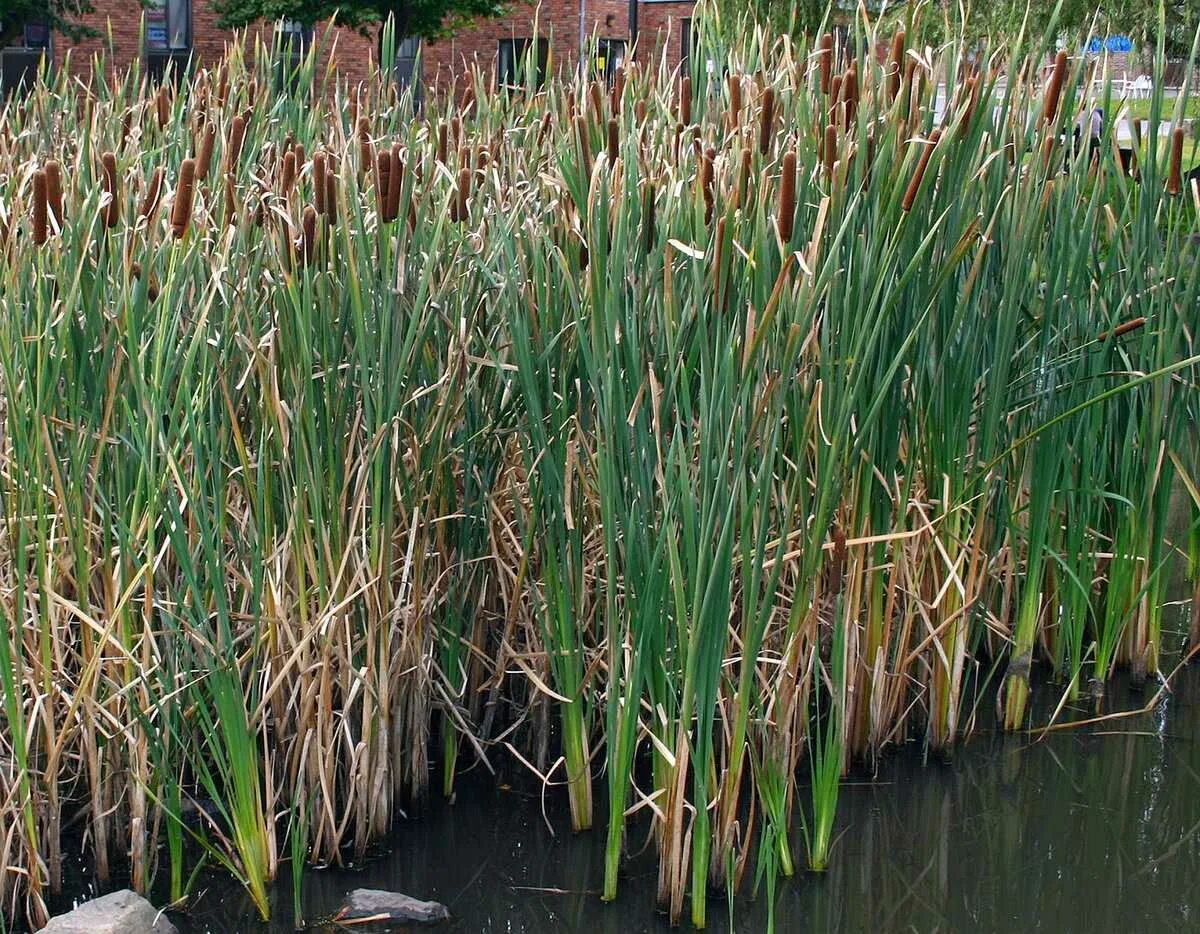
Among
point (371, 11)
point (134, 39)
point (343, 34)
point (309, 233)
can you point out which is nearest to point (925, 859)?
point (309, 233)

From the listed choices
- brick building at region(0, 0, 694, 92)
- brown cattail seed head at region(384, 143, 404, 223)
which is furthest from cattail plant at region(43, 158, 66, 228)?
brick building at region(0, 0, 694, 92)

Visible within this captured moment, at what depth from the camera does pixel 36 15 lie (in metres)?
18.0

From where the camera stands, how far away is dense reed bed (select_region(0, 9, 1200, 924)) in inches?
88.9

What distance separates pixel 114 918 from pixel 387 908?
0.46 meters

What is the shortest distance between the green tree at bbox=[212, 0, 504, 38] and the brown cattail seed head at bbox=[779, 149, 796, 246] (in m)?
16.9

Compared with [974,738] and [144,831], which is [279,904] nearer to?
[144,831]

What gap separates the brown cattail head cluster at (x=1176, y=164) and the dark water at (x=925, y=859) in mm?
1226

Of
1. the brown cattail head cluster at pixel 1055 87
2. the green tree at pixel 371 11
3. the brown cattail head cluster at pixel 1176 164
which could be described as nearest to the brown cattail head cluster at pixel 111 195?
the brown cattail head cluster at pixel 1055 87

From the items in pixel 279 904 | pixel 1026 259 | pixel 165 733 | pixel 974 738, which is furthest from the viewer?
pixel 974 738

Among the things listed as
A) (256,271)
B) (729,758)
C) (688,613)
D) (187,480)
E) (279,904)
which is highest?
(256,271)

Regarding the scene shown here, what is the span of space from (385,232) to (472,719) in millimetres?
1109

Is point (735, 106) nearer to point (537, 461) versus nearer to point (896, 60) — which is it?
point (896, 60)

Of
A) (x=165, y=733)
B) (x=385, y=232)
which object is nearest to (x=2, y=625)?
(x=165, y=733)

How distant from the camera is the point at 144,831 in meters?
2.43
